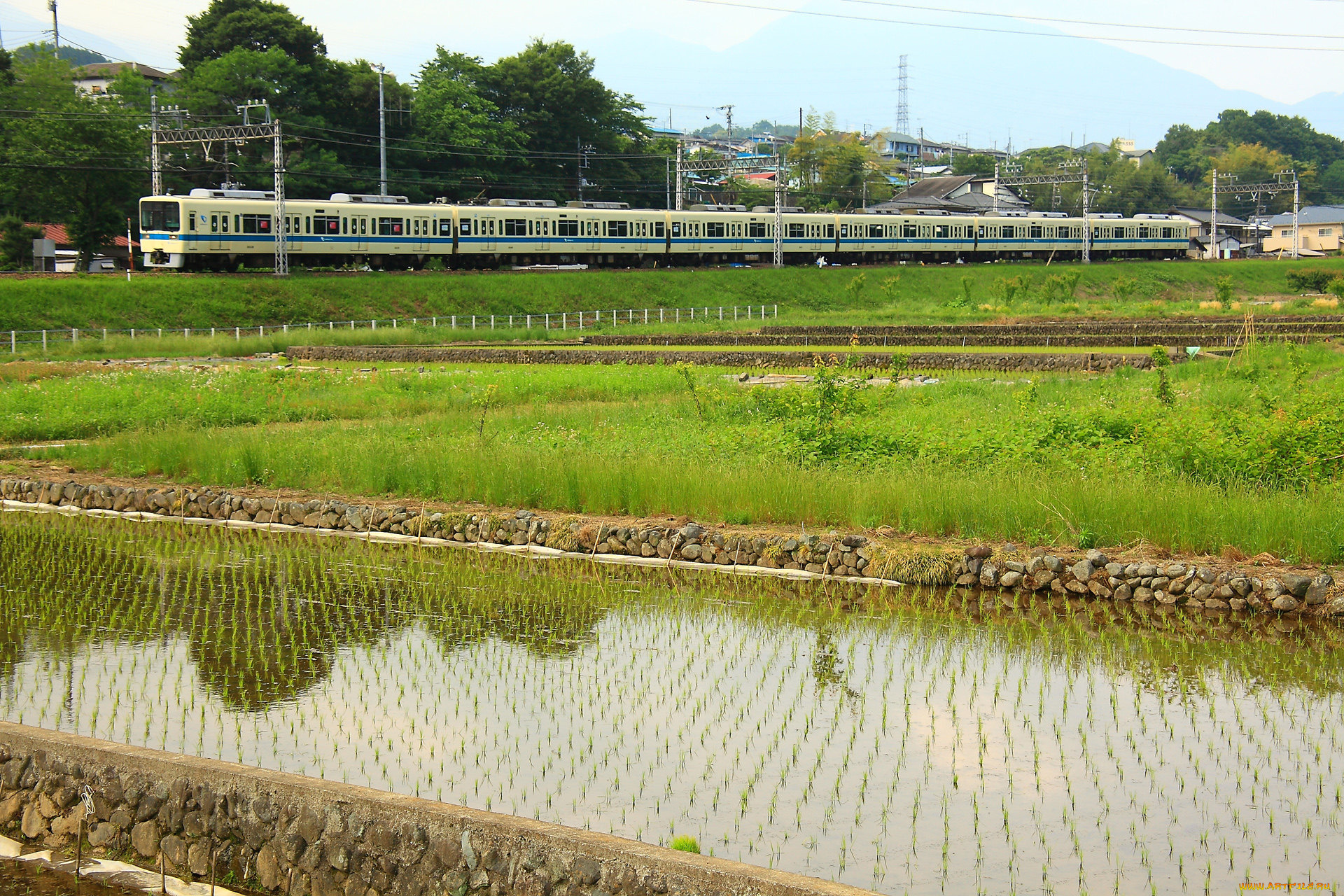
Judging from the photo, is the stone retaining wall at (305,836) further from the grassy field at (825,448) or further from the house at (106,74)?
the house at (106,74)

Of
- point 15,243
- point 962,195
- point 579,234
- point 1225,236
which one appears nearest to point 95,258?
point 15,243

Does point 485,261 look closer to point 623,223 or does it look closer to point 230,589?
point 623,223

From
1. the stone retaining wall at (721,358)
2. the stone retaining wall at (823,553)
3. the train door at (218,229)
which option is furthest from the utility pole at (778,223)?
the stone retaining wall at (823,553)

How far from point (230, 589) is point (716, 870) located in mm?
6754

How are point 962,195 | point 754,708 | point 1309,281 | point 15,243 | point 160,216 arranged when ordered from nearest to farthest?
1. point 754,708
2. point 160,216
3. point 15,243
4. point 1309,281
5. point 962,195

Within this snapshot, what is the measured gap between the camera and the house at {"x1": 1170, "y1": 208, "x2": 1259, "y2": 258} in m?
79.2

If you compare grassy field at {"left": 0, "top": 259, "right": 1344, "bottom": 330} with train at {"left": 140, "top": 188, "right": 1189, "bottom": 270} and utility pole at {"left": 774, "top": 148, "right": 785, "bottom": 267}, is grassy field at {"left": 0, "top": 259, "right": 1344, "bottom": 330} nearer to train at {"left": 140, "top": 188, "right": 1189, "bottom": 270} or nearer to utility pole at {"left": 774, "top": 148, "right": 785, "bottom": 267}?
utility pole at {"left": 774, "top": 148, "right": 785, "bottom": 267}

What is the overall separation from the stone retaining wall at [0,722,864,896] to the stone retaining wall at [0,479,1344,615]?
5686mm

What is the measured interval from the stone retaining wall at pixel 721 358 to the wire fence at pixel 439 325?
468 cm

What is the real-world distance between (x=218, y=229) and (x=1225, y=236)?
230 feet

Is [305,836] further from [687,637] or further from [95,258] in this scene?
[95,258]

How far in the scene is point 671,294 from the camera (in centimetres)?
4884

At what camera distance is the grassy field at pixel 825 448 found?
1013 centimetres

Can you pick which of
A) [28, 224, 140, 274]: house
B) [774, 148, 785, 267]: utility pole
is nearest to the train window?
[28, 224, 140, 274]: house
